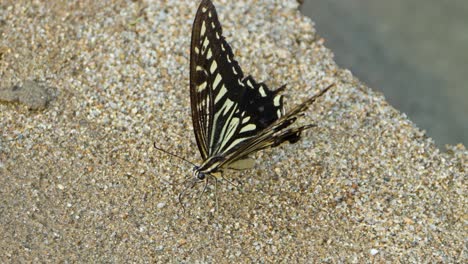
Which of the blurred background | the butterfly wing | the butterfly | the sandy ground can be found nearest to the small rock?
the sandy ground

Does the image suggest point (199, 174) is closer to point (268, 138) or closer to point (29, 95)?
point (268, 138)

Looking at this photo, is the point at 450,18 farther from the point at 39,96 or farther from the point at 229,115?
the point at 39,96

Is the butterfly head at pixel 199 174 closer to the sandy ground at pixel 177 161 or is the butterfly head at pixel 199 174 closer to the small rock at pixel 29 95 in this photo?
the sandy ground at pixel 177 161

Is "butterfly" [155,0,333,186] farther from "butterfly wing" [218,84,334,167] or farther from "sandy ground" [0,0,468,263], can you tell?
"sandy ground" [0,0,468,263]

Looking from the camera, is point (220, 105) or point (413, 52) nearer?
point (220, 105)

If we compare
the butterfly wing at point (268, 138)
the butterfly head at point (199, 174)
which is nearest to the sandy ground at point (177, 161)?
the butterfly head at point (199, 174)

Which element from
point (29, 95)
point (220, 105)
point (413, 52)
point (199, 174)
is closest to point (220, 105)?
point (220, 105)

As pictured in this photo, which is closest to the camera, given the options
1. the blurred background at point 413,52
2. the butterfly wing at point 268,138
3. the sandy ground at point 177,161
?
the butterfly wing at point 268,138
